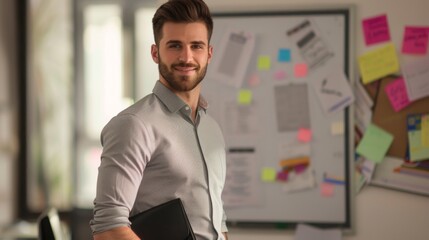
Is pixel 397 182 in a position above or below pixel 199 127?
below

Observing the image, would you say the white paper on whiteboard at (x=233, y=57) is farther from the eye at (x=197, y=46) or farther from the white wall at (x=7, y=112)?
the white wall at (x=7, y=112)

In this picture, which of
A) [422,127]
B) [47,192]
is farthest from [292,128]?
[47,192]

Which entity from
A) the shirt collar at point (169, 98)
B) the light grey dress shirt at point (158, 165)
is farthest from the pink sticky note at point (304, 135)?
the shirt collar at point (169, 98)

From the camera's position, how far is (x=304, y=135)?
297 cm

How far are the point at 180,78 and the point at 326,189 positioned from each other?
1.65 metres

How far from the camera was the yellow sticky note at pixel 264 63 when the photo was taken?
2.99 metres

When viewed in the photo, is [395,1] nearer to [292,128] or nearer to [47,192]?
[292,128]

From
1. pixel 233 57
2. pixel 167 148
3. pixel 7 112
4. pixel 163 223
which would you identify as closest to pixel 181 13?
pixel 167 148

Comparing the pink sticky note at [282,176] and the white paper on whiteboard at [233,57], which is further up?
the white paper on whiteboard at [233,57]

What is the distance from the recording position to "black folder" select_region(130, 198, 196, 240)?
140 cm

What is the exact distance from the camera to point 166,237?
142 centimetres

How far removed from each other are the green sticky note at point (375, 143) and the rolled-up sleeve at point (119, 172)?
1753 millimetres

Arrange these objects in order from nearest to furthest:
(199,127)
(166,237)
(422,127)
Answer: (166,237)
(199,127)
(422,127)

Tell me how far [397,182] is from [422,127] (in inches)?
10.7
